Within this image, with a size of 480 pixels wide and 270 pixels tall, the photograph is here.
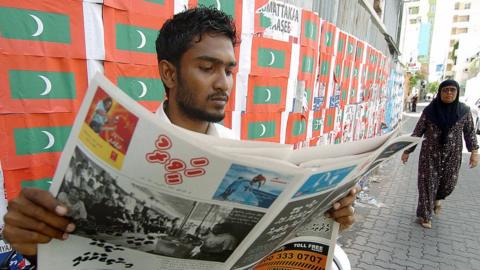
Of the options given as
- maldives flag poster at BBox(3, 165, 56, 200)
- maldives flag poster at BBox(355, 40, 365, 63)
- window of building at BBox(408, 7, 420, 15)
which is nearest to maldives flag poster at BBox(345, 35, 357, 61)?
maldives flag poster at BBox(355, 40, 365, 63)

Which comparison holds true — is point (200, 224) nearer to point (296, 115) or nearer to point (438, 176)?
Result: point (296, 115)

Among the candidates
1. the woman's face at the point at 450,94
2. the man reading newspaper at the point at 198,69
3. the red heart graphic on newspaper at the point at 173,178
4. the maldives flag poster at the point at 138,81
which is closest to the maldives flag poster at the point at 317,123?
the woman's face at the point at 450,94

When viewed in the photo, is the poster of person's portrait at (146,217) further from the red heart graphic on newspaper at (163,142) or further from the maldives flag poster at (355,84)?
the maldives flag poster at (355,84)

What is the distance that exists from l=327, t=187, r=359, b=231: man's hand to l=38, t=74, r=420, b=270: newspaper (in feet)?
0.73

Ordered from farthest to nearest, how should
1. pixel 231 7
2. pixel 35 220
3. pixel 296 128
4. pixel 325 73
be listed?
1. pixel 325 73
2. pixel 296 128
3. pixel 231 7
4. pixel 35 220

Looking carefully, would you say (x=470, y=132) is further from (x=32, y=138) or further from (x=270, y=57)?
(x=32, y=138)

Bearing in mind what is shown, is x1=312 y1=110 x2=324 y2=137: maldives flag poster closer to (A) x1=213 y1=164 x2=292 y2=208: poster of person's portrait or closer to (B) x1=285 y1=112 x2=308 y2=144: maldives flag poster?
(B) x1=285 y1=112 x2=308 y2=144: maldives flag poster

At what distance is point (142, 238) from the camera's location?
Answer: 2.23 feet

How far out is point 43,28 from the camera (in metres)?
1.26

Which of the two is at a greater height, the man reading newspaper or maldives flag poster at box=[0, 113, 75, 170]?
the man reading newspaper

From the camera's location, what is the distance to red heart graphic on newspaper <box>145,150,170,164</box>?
0.53 m

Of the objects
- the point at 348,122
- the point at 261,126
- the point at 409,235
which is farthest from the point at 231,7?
the point at 348,122

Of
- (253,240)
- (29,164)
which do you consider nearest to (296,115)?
(29,164)

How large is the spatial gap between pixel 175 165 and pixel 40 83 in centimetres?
103
